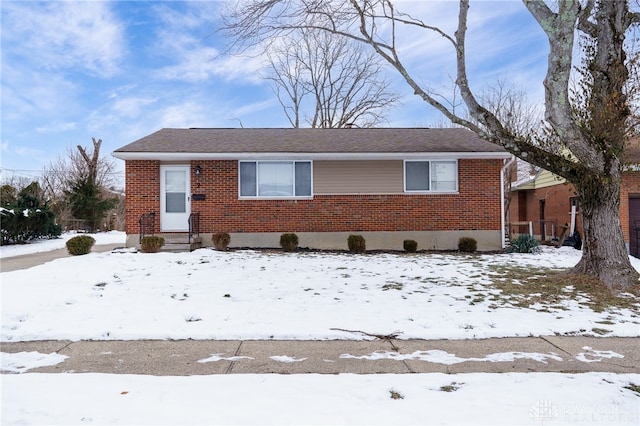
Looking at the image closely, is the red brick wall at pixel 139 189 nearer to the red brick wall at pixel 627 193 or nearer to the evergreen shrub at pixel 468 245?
the evergreen shrub at pixel 468 245

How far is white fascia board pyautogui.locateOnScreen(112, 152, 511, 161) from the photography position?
11.6 metres

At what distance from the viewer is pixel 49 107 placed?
17.0m

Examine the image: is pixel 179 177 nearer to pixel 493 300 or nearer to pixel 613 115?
pixel 493 300

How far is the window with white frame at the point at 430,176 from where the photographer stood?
41.2 feet

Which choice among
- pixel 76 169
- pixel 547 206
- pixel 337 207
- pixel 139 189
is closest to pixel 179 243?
pixel 139 189

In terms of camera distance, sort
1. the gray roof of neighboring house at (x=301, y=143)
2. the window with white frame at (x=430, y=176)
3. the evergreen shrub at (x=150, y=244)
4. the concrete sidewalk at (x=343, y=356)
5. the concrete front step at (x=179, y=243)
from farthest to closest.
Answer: the window with white frame at (x=430, y=176) < the gray roof of neighboring house at (x=301, y=143) < the concrete front step at (x=179, y=243) < the evergreen shrub at (x=150, y=244) < the concrete sidewalk at (x=343, y=356)

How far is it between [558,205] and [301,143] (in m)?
11.9

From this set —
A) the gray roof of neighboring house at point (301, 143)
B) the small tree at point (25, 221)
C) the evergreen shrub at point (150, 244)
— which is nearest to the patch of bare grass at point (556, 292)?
the gray roof of neighboring house at point (301, 143)

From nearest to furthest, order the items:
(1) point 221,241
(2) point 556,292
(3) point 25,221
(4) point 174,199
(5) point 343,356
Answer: (5) point 343,356 < (2) point 556,292 < (1) point 221,241 < (4) point 174,199 < (3) point 25,221

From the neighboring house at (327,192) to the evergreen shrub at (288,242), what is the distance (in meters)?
0.54

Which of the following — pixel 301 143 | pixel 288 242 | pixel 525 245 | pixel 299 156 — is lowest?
pixel 525 245

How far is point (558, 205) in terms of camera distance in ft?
55.2

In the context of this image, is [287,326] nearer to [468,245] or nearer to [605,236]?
[605,236]
